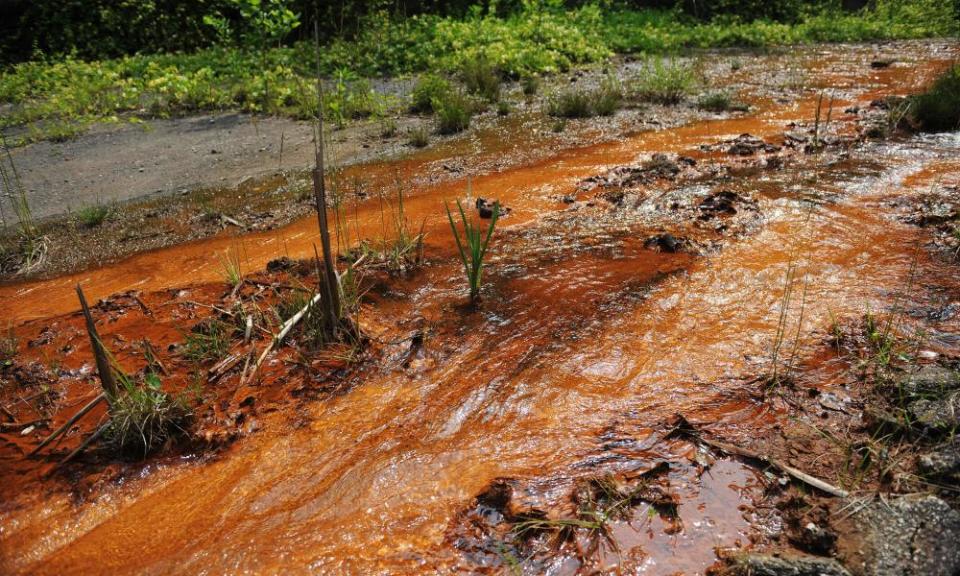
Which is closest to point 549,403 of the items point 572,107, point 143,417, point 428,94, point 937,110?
point 143,417

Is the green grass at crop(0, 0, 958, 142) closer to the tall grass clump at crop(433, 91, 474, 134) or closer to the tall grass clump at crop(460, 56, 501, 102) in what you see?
the tall grass clump at crop(460, 56, 501, 102)

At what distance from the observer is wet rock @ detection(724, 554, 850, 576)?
5.50 ft

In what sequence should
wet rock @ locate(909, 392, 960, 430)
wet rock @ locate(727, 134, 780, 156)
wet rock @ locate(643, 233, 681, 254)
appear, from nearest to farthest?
Result: 1. wet rock @ locate(909, 392, 960, 430)
2. wet rock @ locate(643, 233, 681, 254)
3. wet rock @ locate(727, 134, 780, 156)

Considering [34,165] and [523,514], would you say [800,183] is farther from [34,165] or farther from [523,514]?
[34,165]

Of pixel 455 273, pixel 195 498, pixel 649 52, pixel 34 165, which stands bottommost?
pixel 195 498

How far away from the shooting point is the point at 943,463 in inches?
78.6

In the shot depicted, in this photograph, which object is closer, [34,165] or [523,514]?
[523,514]

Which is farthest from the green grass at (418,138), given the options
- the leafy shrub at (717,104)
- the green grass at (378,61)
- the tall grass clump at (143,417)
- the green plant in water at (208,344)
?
the tall grass clump at (143,417)

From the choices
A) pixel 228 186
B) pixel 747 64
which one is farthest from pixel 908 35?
pixel 228 186

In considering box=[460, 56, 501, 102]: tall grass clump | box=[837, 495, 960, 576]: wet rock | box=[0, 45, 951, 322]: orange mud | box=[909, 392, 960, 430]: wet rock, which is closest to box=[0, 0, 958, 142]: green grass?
box=[460, 56, 501, 102]: tall grass clump

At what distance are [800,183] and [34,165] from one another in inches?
296

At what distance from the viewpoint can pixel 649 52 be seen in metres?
10.3

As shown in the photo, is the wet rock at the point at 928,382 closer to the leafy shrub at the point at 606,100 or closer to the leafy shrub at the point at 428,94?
the leafy shrub at the point at 606,100

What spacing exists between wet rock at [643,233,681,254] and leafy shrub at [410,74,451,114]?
4120mm
